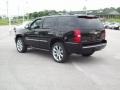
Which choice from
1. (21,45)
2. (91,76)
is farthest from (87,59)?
(21,45)

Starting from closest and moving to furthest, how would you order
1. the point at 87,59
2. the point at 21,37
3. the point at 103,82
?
the point at 103,82
the point at 87,59
the point at 21,37

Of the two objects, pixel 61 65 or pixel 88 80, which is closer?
pixel 88 80

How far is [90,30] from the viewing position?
853 cm

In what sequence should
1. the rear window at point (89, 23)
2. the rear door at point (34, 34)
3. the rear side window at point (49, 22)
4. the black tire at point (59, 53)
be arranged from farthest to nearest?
the rear door at point (34, 34), the rear side window at point (49, 22), the black tire at point (59, 53), the rear window at point (89, 23)

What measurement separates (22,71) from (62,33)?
215cm

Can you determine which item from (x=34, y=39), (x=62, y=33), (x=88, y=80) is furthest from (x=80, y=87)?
(x=34, y=39)

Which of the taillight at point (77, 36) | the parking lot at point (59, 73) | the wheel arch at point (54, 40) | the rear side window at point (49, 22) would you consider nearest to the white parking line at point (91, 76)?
the parking lot at point (59, 73)

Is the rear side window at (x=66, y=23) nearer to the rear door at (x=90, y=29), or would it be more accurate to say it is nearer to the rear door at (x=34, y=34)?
the rear door at (x=90, y=29)

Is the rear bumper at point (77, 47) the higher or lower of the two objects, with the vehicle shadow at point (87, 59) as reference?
higher

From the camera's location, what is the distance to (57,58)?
9055 millimetres

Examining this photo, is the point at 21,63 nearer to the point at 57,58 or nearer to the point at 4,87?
the point at 57,58

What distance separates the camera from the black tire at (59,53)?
8719 mm

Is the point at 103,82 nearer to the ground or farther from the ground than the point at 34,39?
nearer to the ground

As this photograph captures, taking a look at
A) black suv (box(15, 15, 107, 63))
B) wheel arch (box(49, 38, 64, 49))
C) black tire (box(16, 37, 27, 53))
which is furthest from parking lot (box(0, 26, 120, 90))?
black tire (box(16, 37, 27, 53))
